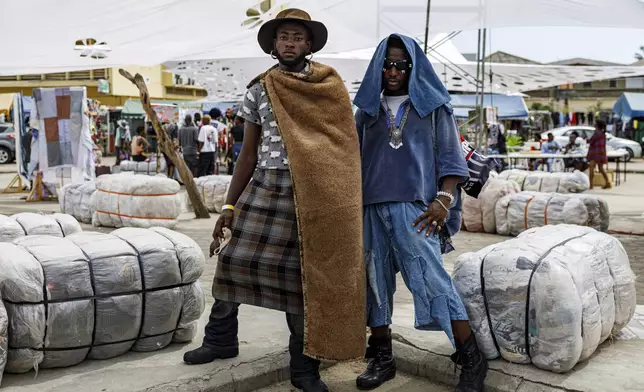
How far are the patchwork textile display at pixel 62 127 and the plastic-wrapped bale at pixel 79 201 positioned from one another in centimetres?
242

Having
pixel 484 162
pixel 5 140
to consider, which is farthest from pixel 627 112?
pixel 484 162

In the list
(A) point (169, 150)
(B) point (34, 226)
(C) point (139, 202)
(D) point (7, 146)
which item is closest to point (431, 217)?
(B) point (34, 226)

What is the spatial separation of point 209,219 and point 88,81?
2694 cm

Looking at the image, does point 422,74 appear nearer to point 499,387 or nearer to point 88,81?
point 499,387

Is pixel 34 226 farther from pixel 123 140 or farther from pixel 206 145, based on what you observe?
pixel 123 140

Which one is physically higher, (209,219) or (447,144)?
(447,144)

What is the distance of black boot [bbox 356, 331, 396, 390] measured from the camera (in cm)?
348

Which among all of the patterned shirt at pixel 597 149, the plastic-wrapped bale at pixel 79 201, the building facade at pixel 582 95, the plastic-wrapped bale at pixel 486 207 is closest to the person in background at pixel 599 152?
the patterned shirt at pixel 597 149

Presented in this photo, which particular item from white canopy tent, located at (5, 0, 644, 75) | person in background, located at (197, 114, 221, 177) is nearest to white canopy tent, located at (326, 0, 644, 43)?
white canopy tent, located at (5, 0, 644, 75)

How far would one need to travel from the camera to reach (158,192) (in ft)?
29.4

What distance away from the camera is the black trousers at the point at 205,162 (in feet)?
49.7

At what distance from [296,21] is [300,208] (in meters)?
0.82

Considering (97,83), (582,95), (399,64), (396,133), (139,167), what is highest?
(582,95)

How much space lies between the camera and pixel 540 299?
332 centimetres
